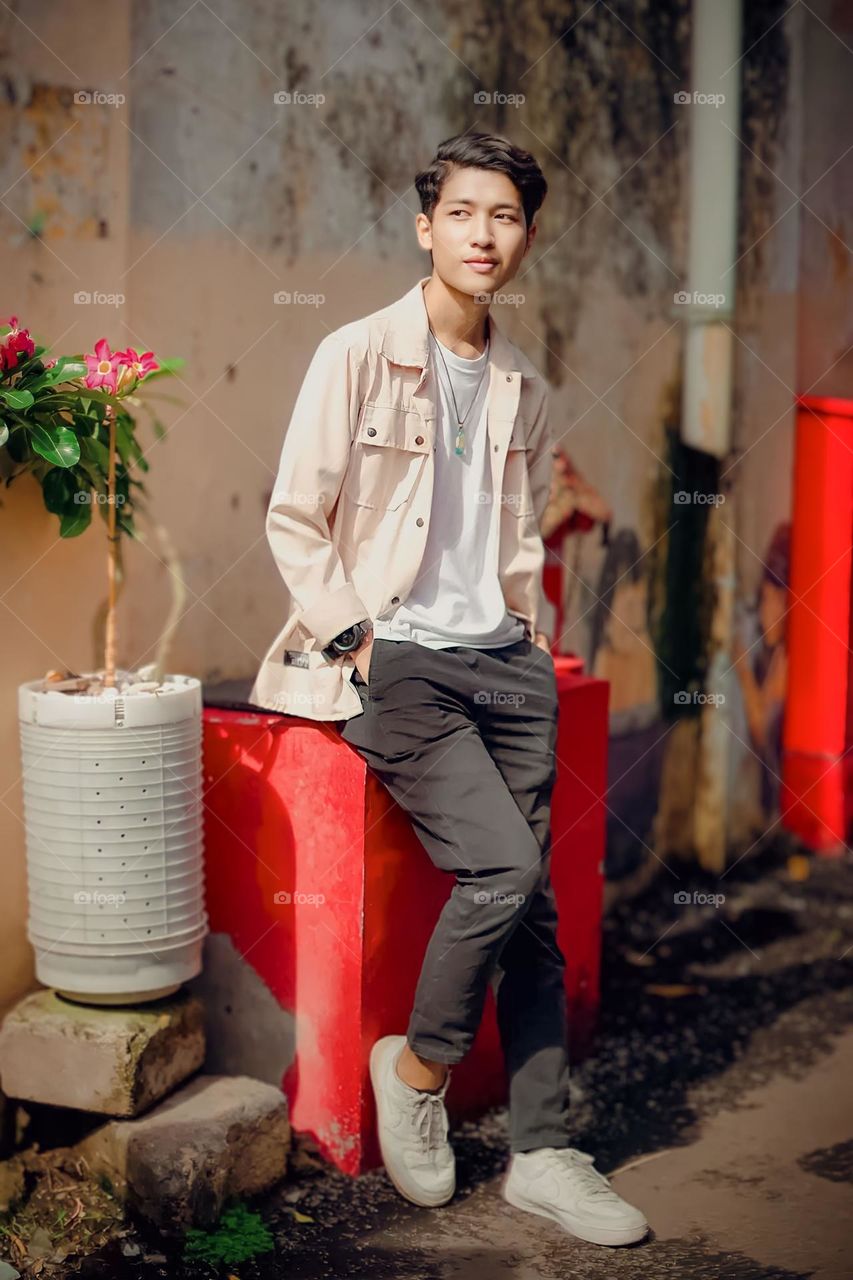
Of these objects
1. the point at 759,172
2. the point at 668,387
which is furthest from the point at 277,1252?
the point at 759,172

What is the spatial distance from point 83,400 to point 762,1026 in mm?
2878

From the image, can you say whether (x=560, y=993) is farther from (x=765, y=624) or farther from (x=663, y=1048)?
(x=765, y=624)

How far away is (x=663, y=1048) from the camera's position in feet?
15.2
